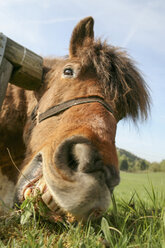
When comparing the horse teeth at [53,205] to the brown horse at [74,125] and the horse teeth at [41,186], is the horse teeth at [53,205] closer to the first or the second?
the brown horse at [74,125]

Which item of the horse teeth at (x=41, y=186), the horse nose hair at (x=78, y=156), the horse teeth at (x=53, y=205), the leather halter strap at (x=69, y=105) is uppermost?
the leather halter strap at (x=69, y=105)

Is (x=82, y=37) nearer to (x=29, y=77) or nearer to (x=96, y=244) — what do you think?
(x=29, y=77)

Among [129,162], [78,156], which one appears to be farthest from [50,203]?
[129,162]

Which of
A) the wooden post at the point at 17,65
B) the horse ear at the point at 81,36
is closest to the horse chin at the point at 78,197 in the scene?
the wooden post at the point at 17,65

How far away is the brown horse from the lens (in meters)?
1.79

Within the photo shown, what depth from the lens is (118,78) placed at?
9.80 ft

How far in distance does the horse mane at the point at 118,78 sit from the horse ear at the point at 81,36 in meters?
0.13

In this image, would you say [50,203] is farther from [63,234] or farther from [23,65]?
[23,65]

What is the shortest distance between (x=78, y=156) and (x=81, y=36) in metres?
2.20

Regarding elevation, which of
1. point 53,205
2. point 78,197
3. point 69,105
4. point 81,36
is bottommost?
point 53,205

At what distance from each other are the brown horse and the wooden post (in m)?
0.28

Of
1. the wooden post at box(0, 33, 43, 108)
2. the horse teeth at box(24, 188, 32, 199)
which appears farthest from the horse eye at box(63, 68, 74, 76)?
the horse teeth at box(24, 188, 32, 199)

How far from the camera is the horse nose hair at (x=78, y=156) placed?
5.86 ft

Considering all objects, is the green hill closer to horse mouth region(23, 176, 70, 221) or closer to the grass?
the grass
